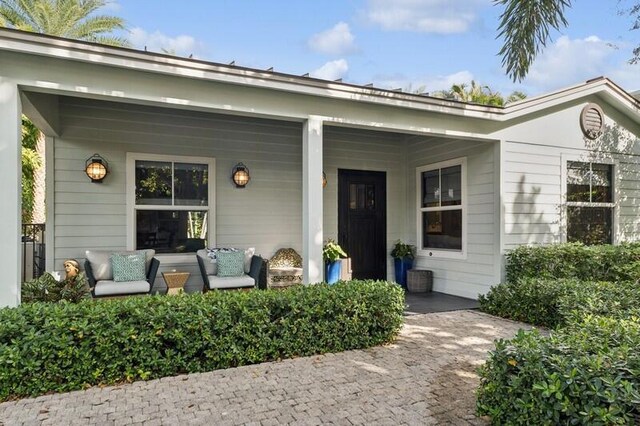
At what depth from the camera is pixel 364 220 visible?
8.07 metres

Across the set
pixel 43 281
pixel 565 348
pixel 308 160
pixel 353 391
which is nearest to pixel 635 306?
pixel 565 348

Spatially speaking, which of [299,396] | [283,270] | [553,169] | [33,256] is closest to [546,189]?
[553,169]

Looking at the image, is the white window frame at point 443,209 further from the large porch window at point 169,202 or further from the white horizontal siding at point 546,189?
the large porch window at point 169,202

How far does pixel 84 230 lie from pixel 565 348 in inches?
236

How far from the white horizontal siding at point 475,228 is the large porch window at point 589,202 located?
5.75 feet

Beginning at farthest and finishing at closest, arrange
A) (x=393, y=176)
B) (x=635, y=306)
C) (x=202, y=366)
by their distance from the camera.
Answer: (x=393, y=176), (x=635, y=306), (x=202, y=366)

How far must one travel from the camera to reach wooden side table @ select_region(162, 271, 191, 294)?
19.5 feet

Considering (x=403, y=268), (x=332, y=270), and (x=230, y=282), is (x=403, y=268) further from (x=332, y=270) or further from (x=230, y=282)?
(x=230, y=282)

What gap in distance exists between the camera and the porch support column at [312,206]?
16.5ft

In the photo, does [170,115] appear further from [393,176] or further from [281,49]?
[281,49]

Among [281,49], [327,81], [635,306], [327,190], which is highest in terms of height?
[281,49]

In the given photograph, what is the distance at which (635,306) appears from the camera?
411 cm

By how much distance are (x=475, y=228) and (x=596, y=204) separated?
2.51 m

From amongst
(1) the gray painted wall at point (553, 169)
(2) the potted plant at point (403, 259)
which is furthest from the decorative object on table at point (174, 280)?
(1) the gray painted wall at point (553, 169)
